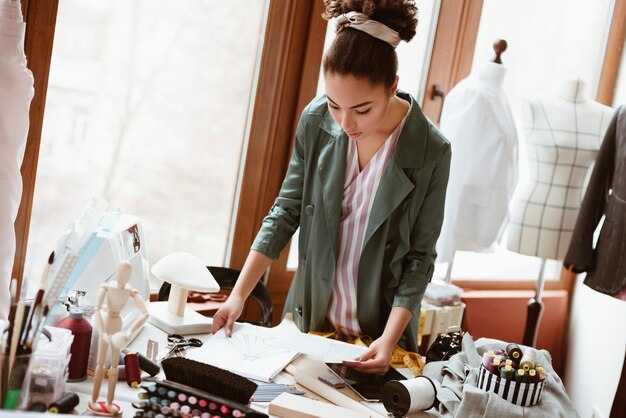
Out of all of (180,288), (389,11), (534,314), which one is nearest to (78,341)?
(180,288)

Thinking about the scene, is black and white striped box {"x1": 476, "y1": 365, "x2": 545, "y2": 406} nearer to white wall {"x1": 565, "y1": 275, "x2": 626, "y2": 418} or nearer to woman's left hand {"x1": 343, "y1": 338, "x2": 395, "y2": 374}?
woman's left hand {"x1": 343, "y1": 338, "x2": 395, "y2": 374}

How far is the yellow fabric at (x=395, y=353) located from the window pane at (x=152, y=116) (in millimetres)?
931

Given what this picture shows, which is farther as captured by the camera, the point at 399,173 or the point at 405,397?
the point at 399,173

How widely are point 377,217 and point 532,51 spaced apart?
206cm

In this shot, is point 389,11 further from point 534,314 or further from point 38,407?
point 534,314

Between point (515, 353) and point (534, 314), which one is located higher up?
point (515, 353)

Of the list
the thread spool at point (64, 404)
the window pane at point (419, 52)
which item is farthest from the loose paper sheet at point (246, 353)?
the window pane at point (419, 52)

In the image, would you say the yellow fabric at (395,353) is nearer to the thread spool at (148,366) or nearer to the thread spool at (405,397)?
the thread spool at (405,397)

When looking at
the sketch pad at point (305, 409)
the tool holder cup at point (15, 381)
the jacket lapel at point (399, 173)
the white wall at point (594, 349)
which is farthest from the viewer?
the white wall at point (594, 349)

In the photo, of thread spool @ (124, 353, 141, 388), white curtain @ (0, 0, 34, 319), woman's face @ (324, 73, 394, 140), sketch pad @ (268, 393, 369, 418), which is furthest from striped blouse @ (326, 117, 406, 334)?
white curtain @ (0, 0, 34, 319)

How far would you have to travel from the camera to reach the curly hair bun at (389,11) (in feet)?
5.94

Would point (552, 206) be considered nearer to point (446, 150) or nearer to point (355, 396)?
point (446, 150)

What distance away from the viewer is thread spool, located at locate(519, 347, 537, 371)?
5.42 ft

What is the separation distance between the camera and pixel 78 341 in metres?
1.50
